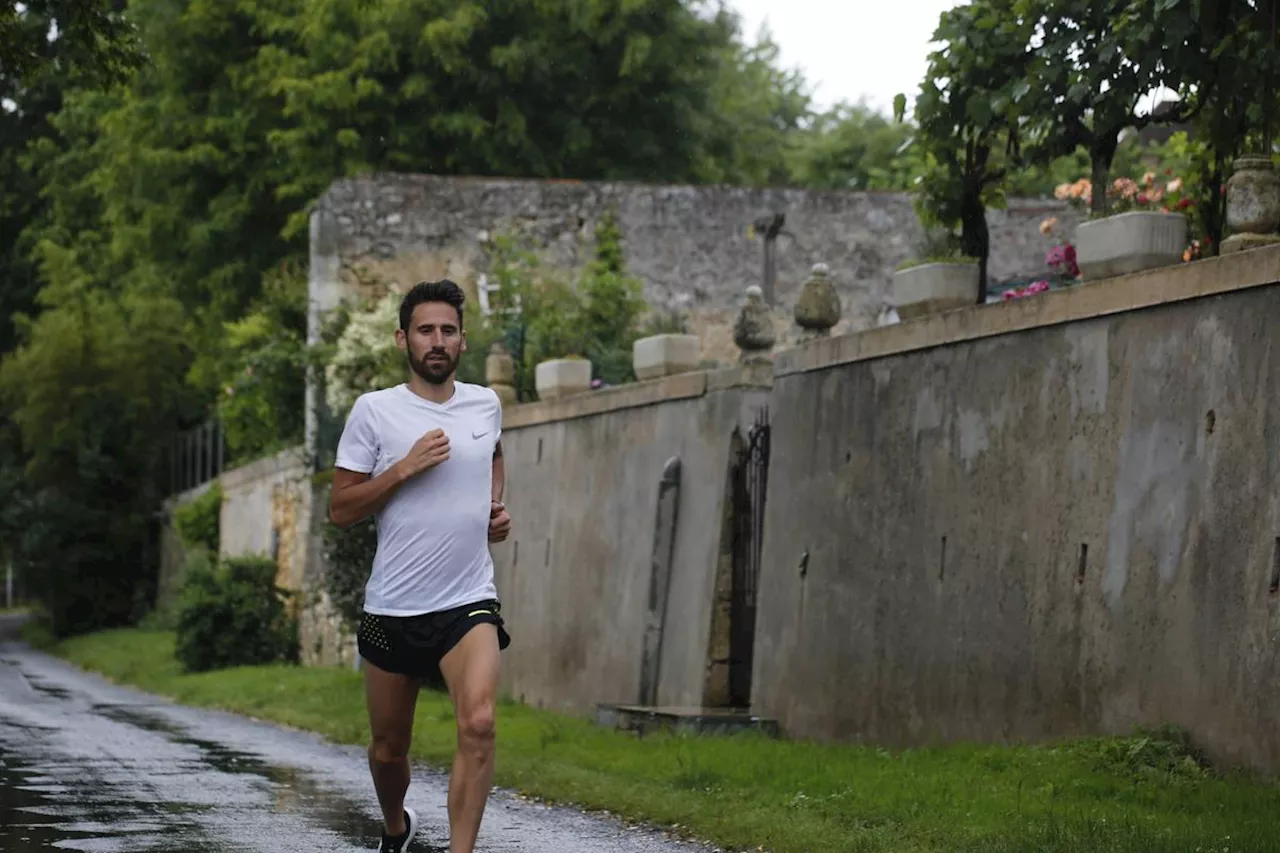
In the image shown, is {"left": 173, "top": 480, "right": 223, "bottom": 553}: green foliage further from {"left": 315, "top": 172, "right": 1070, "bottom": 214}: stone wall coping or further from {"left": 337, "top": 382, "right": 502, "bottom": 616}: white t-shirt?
{"left": 337, "top": 382, "right": 502, "bottom": 616}: white t-shirt

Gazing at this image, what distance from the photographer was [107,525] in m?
49.7

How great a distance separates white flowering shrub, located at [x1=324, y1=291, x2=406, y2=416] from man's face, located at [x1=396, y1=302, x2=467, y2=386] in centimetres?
2116

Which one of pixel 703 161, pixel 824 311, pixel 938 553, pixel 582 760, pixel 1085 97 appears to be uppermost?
pixel 703 161

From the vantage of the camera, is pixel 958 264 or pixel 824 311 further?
pixel 824 311

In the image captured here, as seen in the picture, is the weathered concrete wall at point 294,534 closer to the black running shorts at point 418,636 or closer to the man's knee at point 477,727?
the black running shorts at point 418,636

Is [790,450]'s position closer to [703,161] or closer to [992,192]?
[992,192]

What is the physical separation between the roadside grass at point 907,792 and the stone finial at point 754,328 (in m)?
3.19

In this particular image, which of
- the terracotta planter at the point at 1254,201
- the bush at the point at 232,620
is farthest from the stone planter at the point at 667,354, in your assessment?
the bush at the point at 232,620

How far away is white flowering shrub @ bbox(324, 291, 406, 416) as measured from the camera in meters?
28.8

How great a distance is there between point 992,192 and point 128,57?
18.7ft

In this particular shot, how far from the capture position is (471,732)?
7168 millimetres

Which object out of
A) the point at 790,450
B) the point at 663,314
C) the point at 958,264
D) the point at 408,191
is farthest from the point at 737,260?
the point at 958,264

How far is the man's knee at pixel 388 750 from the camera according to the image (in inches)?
297

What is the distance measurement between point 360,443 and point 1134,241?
18.7 feet
